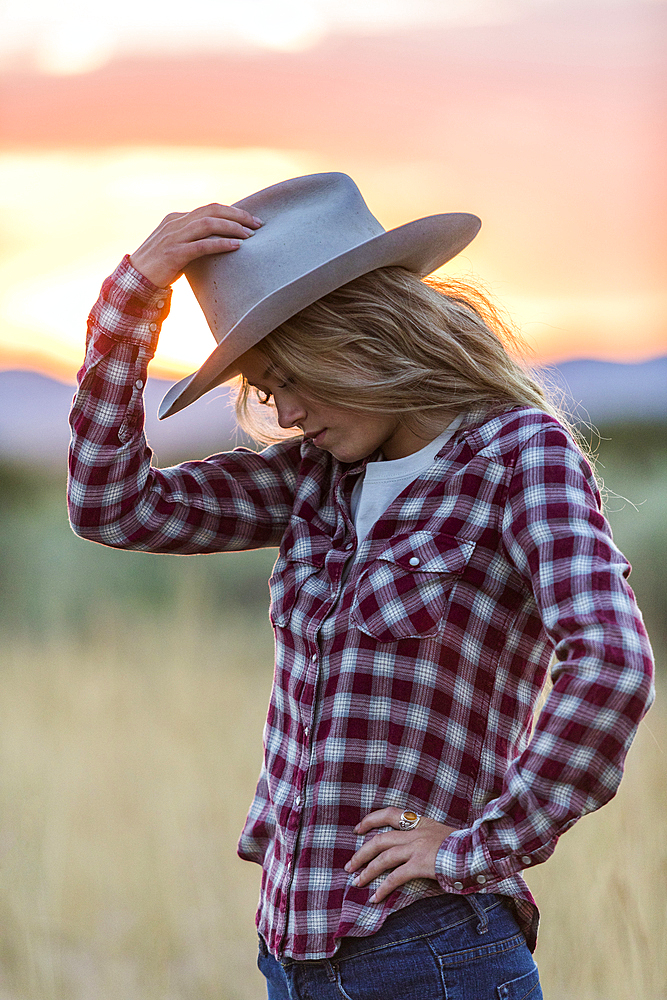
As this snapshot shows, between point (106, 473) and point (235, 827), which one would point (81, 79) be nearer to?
point (106, 473)

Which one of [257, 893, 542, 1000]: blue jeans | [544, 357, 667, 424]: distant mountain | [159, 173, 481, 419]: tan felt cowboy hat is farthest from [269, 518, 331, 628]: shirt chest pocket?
[544, 357, 667, 424]: distant mountain

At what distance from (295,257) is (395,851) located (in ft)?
2.53

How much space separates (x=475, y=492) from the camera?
1.07 meters

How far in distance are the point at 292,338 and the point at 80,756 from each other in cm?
219

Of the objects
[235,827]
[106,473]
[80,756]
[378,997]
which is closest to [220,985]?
[235,827]

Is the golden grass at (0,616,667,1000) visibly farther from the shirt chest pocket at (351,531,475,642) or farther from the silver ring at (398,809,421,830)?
the shirt chest pocket at (351,531,475,642)

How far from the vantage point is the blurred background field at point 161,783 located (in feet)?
7.89

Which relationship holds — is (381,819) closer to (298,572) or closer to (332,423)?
(298,572)

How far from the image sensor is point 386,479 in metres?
1.20

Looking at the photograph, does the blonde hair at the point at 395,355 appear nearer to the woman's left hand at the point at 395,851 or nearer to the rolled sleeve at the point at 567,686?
the rolled sleeve at the point at 567,686

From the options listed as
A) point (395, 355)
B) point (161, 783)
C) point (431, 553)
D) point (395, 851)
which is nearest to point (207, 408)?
point (161, 783)

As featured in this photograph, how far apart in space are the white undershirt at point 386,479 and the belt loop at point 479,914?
470 mm

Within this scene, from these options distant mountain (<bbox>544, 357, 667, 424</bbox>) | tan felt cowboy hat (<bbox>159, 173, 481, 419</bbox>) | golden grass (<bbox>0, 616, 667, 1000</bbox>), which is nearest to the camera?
tan felt cowboy hat (<bbox>159, 173, 481, 419</bbox>)

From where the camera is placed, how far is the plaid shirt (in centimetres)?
93
